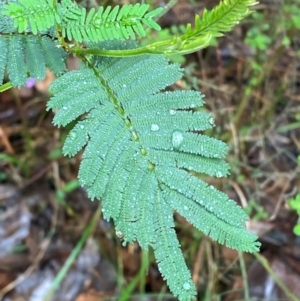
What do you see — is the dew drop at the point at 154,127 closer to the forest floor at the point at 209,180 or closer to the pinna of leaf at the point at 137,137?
the pinna of leaf at the point at 137,137

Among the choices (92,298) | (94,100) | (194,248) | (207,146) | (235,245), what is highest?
(94,100)

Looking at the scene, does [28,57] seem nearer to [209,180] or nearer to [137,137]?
[137,137]

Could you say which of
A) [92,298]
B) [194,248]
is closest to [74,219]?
[92,298]

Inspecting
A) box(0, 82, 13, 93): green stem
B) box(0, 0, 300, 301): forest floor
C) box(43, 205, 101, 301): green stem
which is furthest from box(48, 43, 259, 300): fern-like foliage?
box(43, 205, 101, 301): green stem

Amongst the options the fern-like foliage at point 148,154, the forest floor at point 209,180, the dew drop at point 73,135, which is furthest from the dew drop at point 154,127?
the forest floor at point 209,180

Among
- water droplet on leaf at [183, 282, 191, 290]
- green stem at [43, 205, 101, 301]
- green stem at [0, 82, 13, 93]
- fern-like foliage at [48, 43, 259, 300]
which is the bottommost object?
green stem at [43, 205, 101, 301]

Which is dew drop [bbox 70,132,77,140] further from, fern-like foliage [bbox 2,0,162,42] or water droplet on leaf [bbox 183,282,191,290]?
water droplet on leaf [bbox 183,282,191,290]

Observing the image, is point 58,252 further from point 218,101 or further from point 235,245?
point 235,245

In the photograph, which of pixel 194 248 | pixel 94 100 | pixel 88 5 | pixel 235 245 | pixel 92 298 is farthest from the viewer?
pixel 92 298
